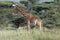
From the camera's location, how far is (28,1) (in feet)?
71.1

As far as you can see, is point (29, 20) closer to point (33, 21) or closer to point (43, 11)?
point (33, 21)

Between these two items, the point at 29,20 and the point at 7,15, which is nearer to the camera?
the point at 29,20

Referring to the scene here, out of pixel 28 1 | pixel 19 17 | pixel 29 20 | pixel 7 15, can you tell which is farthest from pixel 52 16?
pixel 29 20

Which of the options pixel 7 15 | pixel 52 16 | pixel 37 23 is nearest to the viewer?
pixel 37 23

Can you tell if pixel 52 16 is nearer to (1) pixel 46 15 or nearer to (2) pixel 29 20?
(1) pixel 46 15

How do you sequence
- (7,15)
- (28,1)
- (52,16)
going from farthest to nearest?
(28,1), (7,15), (52,16)

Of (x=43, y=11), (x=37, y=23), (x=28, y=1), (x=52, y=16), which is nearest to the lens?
(x=37, y=23)

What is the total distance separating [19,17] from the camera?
17.6m

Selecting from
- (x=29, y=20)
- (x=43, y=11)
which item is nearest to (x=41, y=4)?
(x=43, y=11)

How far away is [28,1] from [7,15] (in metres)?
3.53

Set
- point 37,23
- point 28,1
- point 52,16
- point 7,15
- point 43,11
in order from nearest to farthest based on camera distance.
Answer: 1. point 37,23
2. point 52,16
3. point 7,15
4. point 43,11
5. point 28,1

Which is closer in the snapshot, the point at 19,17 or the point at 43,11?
the point at 19,17

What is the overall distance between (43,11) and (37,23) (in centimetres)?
1064

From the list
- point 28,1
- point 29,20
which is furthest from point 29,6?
point 29,20
